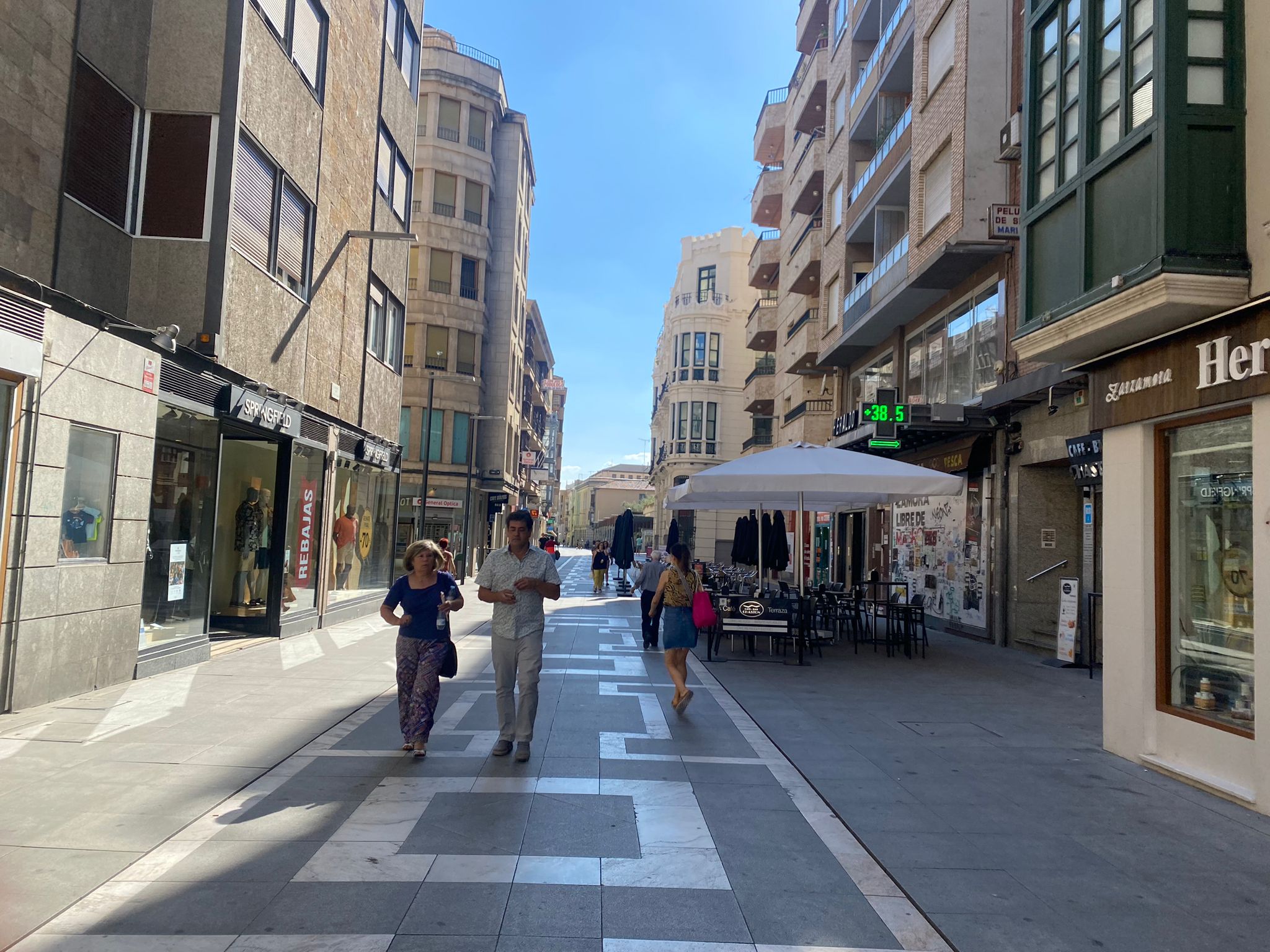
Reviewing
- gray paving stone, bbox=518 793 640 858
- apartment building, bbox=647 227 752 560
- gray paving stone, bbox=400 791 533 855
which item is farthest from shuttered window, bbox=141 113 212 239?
apartment building, bbox=647 227 752 560

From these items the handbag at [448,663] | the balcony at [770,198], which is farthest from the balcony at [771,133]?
the handbag at [448,663]

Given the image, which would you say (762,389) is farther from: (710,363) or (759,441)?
(710,363)

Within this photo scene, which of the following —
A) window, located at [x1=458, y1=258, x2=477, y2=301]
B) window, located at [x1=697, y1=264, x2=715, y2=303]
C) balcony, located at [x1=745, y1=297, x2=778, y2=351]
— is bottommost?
balcony, located at [x1=745, y1=297, x2=778, y2=351]

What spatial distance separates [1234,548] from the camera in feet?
21.7

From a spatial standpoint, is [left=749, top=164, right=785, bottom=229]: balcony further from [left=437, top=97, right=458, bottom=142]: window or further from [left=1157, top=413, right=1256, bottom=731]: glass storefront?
[left=1157, top=413, right=1256, bottom=731]: glass storefront

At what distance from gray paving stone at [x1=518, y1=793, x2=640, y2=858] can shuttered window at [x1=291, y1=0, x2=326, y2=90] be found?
452 inches

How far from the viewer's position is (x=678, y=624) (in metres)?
8.92

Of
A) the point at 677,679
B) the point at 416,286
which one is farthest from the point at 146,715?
the point at 416,286

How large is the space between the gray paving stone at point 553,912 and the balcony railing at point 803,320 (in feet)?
81.2

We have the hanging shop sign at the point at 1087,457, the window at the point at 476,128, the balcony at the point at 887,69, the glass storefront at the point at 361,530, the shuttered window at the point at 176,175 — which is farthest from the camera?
the window at the point at 476,128

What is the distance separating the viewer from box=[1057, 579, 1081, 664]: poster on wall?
12.6 m

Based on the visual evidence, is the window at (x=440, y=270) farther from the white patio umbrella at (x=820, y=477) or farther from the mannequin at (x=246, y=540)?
the white patio umbrella at (x=820, y=477)

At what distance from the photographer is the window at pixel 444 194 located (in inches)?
1511

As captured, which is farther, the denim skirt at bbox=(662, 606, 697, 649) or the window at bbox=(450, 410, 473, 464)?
the window at bbox=(450, 410, 473, 464)
